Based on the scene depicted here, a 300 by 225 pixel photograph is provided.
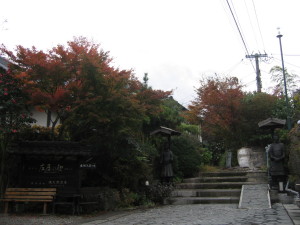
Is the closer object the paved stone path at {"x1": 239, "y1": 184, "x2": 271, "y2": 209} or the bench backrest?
the bench backrest

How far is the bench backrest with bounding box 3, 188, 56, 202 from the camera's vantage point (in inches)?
366

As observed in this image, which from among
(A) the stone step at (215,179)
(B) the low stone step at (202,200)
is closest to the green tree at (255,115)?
(A) the stone step at (215,179)

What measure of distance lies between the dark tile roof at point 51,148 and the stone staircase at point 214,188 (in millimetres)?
4444

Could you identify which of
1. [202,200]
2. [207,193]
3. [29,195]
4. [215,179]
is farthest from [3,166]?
[215,179]

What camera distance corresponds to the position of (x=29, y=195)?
9.39 metres

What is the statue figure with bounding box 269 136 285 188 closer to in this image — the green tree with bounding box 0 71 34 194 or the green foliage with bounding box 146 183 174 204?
the green foliage with bounding box 146 183 174 204

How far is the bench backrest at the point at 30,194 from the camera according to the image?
9.30 m

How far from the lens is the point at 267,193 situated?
1105cm

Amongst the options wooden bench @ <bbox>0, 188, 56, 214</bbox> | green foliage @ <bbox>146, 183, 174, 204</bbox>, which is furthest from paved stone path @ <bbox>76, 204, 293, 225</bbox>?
green foliage @ <bbox>146, 183, 174, 204</bbox>

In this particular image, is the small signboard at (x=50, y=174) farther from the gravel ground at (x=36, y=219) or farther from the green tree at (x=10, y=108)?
the gravel ground at (x=36, y=219)

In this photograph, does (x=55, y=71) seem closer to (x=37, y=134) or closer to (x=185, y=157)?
(x=37, y=134)

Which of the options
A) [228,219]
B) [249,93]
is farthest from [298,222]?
[249,93]

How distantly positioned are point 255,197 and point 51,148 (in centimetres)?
696

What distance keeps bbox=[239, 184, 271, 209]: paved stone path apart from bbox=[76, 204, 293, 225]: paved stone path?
325mm
